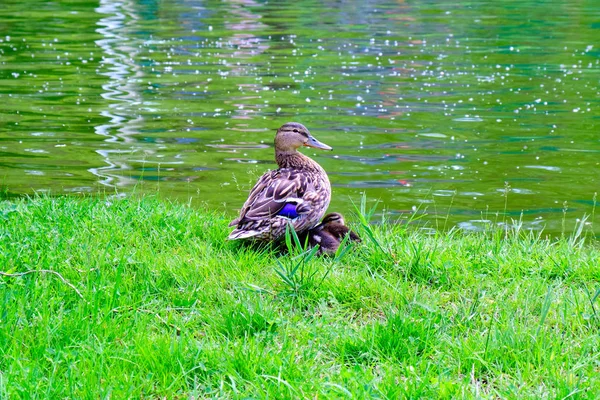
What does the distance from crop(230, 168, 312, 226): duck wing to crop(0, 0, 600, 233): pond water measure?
151 centimetres

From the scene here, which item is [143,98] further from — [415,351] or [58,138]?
[415,351]

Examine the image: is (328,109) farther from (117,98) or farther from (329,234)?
(329,234)

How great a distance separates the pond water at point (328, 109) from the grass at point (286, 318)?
1940 mm

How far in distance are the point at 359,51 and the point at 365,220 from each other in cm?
1910

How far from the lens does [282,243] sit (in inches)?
257

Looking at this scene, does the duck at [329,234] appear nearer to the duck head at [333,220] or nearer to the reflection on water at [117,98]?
the duck head at [333,220]

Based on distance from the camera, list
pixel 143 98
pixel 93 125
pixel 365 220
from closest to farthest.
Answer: pixel 365 220, pixel 93 125, pixel 143 98

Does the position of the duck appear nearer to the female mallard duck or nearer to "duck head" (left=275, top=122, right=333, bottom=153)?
the female mallard duck

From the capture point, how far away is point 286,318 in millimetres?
4918

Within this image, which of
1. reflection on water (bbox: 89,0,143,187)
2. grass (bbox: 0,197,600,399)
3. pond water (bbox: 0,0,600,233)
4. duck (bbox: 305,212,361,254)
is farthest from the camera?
reflection on water (bbox: 89,0,143,187)

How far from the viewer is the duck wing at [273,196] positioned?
6.40m

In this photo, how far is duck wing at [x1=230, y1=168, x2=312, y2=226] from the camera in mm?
6398

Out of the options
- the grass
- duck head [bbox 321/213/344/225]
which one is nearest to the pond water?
duck head [bbox 321/213/344/225]

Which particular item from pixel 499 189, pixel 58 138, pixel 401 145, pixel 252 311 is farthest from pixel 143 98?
pixel 252 311
